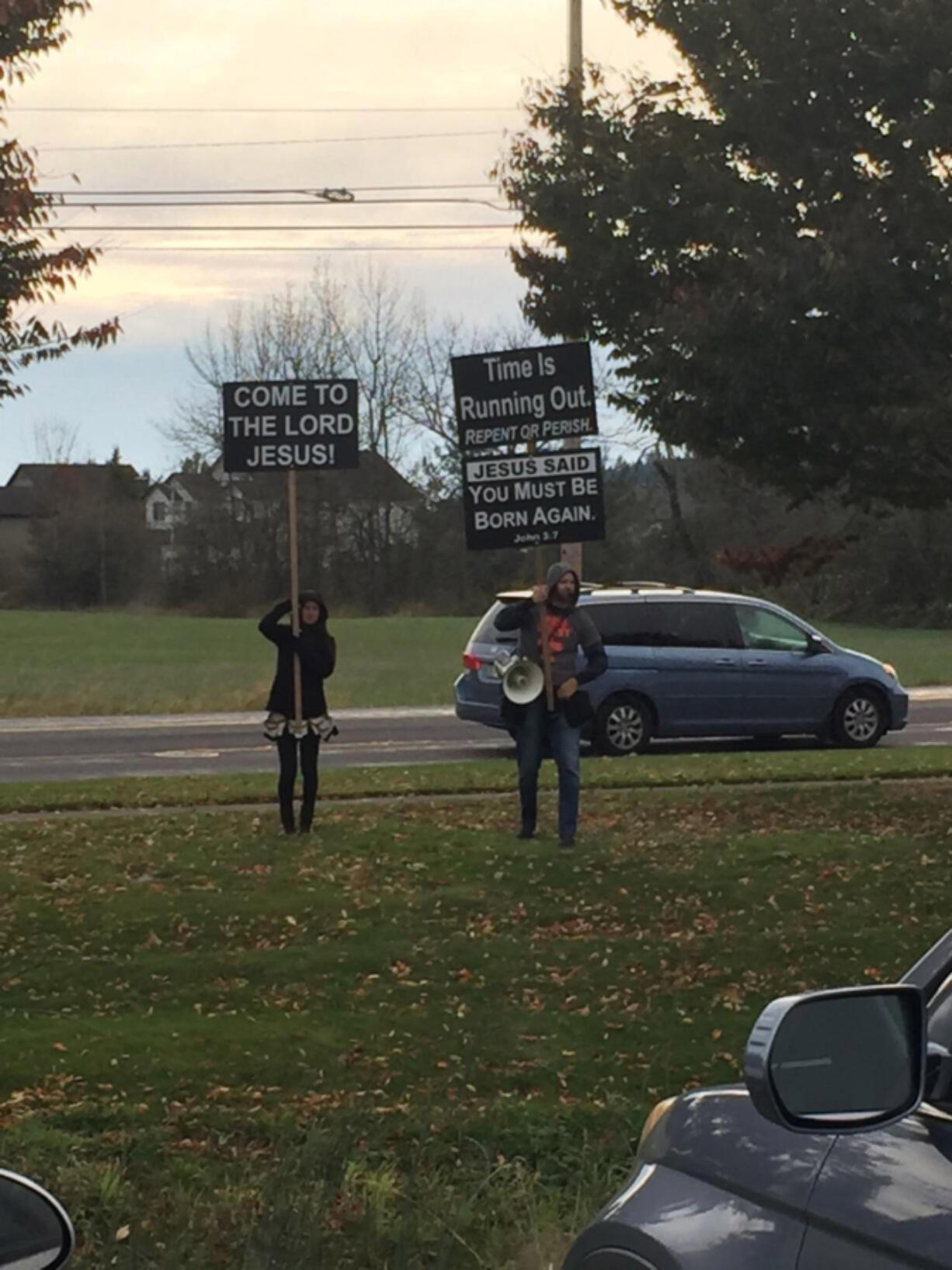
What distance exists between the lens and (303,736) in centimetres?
1341

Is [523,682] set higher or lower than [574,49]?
lower

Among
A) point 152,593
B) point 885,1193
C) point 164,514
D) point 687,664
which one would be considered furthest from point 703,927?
point 164,514

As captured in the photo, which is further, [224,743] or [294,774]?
[224,743]

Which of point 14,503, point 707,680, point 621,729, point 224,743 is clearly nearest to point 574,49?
point 707,680

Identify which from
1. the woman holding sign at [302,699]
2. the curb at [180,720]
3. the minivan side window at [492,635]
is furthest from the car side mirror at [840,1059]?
the curb at [180,720]

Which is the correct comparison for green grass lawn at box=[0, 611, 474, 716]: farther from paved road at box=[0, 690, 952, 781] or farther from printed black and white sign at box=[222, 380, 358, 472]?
printed black and white sign at box=[222, 380, 358, 472]

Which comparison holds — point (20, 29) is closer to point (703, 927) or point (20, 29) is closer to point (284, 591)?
point (703, 927)

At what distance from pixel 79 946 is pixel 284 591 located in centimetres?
6871

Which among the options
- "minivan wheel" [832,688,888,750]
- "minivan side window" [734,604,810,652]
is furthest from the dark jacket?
"minivan wheel" [832,688,888,750]

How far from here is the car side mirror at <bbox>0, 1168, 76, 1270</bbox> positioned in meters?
2.15

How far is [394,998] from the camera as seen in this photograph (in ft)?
29.6

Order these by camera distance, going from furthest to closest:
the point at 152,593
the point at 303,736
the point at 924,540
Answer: the point at 152,593 → the point at 924,540 → the point at 303,736

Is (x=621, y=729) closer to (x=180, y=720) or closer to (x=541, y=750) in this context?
(x=541, y=750)

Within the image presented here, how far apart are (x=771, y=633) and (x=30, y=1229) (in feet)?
65.4
